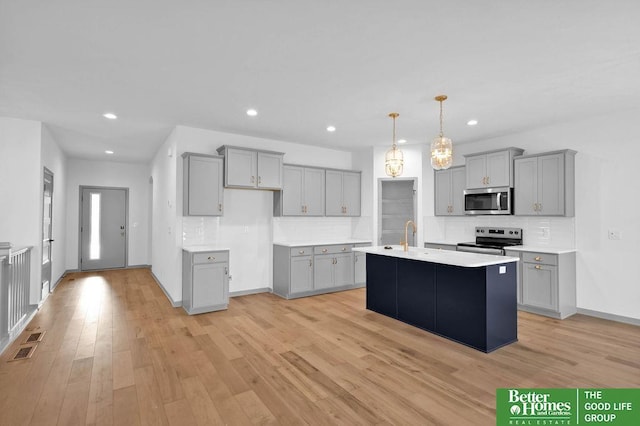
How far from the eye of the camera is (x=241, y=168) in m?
5.25

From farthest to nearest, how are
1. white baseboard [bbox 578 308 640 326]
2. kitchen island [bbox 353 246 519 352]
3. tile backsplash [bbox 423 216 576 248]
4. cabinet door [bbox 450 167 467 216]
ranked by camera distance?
cabinet door [bbox 450 167 467 216], tile backsplash [bbox 423 216 576 248], white baseboard [bbox 578 308 640 326], kitchen island [bbox 353 246 519 352]

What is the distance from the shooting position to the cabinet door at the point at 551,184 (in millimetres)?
4668

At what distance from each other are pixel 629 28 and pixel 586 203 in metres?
2.88

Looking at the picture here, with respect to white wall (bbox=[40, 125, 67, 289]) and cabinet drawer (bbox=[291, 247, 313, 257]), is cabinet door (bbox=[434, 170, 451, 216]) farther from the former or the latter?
white wall (bbox=[40, 125, 67, 289])

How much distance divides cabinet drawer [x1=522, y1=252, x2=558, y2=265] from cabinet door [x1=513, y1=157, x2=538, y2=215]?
0.65 metres

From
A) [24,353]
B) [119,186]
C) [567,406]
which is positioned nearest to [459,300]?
[567,406]

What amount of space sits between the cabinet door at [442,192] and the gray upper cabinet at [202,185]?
383cm

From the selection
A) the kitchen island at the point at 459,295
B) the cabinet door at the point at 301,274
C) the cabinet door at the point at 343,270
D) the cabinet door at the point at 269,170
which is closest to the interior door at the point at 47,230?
the cabinet door at the point at 269,170

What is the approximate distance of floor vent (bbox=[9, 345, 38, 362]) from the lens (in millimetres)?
3203

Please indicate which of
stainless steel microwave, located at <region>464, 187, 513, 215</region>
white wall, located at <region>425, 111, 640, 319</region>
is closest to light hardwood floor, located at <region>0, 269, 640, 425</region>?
white wall, located at <region>425, 111, 640, 319</region>

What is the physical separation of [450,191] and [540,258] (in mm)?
1882

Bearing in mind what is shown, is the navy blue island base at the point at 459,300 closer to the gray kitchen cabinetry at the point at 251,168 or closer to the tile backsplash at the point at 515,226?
the tile backsplash at the point at 515,226

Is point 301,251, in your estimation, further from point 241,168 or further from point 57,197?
point 57,197

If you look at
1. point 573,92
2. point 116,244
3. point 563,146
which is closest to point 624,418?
point 573,92
